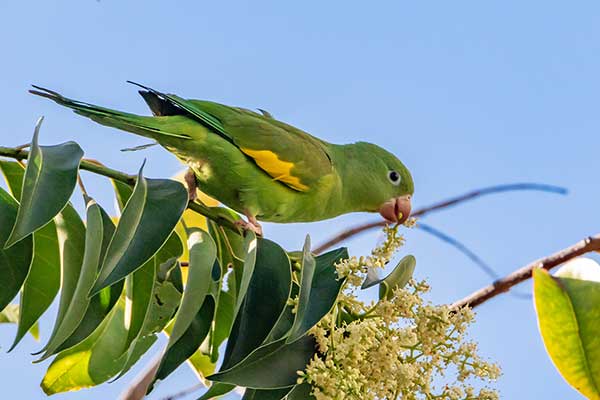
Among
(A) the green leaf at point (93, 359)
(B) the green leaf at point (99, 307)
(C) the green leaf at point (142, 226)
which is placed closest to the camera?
(C) the green leaf at point (142, 226)

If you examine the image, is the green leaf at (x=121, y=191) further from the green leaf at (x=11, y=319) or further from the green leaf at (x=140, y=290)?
the green leaf at (x=11, y=319)

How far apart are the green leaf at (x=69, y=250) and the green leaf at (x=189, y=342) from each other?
20 cm

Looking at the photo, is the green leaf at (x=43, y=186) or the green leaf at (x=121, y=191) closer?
the green leaf at (x=43, y=186)

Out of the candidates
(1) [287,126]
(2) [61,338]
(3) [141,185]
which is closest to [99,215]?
(3) [141,185]

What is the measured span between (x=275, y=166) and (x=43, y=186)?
1297 millimetres

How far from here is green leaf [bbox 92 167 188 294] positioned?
1390mm

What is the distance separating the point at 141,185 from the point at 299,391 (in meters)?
0.47

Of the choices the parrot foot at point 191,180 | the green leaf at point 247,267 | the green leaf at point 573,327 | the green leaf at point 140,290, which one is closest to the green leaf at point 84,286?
the green leaf at point 140,290

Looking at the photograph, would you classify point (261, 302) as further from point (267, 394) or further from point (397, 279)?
point (397, 279)

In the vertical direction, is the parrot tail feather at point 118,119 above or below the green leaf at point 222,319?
above

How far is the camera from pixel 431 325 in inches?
60.8

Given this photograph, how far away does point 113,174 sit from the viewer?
1.77 metres

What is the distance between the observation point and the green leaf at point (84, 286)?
4.70ft

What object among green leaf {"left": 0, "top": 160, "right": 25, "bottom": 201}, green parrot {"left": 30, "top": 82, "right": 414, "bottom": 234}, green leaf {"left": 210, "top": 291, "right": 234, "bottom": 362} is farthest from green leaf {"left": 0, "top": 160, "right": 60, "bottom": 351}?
green parrot {"left": 30, "top": 82, "right": 414, "bottom": 234}
